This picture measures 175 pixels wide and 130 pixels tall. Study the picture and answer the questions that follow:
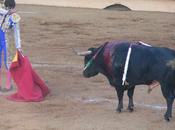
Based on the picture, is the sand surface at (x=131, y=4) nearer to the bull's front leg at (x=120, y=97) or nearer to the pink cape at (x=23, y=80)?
the pink cape at (x=23, y=80)

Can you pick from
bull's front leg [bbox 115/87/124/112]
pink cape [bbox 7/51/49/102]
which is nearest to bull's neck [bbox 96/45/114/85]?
bull's front leg [bbox 115/87/124/112]

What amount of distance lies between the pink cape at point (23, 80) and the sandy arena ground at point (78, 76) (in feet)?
0.54

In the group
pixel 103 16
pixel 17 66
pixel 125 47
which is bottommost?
pixel 103 16

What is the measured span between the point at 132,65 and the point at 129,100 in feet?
2.46

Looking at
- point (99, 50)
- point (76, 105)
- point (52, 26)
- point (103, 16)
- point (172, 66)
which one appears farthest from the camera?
point (103, 16)

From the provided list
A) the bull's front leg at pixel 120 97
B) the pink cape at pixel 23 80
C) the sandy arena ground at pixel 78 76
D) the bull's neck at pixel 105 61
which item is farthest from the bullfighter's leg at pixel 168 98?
the pink cape at pixel 23 80

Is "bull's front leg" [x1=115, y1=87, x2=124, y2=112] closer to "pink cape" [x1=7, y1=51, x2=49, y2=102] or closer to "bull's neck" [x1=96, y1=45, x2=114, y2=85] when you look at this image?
"bull's neck" [x1=96, y1=45, x2=114, y2=85]

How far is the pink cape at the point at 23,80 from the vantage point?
7.82m

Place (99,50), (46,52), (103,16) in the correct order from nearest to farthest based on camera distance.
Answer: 1. (99,50)
2. (46,52)
3. (103,16)

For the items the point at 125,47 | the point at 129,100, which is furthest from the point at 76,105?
the point at 125,47

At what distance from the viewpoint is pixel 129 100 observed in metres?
7.28

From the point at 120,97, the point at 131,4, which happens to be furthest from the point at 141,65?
the point at 131,4

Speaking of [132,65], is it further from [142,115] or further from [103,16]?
[103,16]

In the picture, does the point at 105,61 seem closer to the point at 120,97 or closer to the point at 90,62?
the point at 90,62
